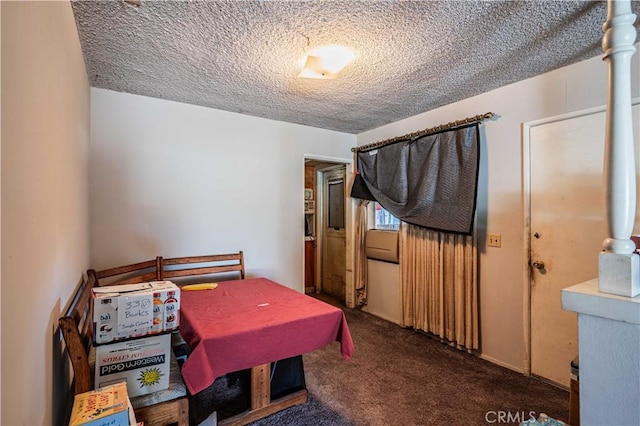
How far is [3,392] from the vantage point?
2.19 ft

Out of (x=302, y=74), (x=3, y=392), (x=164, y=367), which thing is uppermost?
(x=302, y=74)

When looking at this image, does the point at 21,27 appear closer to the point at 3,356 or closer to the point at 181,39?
the point at 3,356

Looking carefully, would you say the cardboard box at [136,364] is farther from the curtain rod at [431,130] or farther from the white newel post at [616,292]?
the curtain rod at [431,130]

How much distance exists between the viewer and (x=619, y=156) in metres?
0.91

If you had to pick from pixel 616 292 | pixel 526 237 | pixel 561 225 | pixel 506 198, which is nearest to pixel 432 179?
pixel 506 198

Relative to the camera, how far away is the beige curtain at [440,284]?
8.77 ft

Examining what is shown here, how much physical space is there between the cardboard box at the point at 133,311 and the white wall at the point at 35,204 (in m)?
0.15

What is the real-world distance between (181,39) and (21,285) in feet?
5.27

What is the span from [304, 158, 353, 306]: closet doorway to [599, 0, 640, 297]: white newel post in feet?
11.1

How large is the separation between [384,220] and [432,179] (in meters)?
1.07

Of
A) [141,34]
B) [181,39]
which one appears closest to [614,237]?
[181,39]

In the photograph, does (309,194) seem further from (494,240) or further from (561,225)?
(561,225)

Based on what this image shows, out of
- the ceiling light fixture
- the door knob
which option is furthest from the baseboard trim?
the ceiling light fixture

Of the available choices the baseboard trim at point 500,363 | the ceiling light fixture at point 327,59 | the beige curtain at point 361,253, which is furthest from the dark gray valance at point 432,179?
the ceiling light fixture at point 327,59
